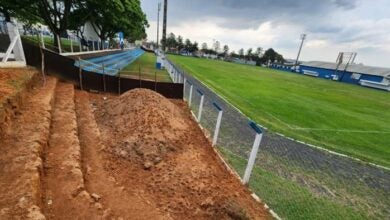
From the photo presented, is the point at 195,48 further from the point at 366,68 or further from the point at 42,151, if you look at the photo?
the point at 42,151

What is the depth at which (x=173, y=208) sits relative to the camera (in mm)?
3756

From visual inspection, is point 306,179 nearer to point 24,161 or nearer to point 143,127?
point 143,127

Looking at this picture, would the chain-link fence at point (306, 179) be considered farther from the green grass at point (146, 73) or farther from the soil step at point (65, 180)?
the green grass at point (146, 73)

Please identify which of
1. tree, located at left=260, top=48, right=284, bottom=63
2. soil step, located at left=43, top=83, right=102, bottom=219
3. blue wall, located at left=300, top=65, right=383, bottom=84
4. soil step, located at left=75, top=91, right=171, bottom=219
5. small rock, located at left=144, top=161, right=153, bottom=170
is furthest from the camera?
tree, located at left=260, top=48, right=284, bottom=63

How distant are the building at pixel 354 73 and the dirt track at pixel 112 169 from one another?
55.1m

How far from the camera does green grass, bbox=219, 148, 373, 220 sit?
4.10m

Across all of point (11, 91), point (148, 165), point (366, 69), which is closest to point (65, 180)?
point (148, 165)

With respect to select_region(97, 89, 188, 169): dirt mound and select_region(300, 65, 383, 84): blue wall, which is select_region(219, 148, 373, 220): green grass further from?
select_region(300, 65, 383, 84): blue wall

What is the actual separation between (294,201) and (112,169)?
3607 millimetres

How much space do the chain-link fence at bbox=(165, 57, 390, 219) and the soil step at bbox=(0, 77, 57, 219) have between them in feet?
11.9

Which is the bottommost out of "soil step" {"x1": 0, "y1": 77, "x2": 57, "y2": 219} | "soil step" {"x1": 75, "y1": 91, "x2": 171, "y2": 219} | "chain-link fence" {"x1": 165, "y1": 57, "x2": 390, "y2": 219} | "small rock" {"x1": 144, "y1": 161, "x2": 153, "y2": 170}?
"chain-link fence" {"x1": 165, "y1": 57, "x2": 390, "y2": 219}

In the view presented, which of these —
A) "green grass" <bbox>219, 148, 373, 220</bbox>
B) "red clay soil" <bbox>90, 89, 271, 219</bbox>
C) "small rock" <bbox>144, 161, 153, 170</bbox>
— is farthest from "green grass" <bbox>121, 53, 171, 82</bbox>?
"green grass" <bbox>219, 148, 373, 220</bbox>

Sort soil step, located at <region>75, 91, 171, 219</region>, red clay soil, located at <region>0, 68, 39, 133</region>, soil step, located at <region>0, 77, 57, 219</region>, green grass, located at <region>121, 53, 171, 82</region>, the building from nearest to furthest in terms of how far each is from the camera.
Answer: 1. soil step, located at <region>0, 77, 57, 219</region>
2. soil step, located at <region>75, 91, 171, 219</region>
3. red clay soil, located at <region>0, 68, 39, 133</region>
4. green grass, located at <region>121, 53, 171, 82</region>
5. the building

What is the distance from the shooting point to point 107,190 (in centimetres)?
391
